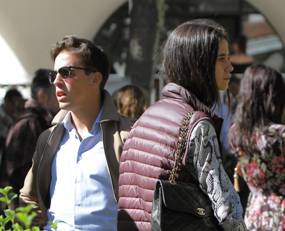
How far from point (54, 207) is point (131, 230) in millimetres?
707

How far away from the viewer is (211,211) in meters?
3.04

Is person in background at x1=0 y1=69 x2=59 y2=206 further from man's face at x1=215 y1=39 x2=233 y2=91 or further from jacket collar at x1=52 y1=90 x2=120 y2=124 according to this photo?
man's face at x1=215 y1=39 x2=233 y2=91

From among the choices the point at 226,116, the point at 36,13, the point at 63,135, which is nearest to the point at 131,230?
the point at 63,135

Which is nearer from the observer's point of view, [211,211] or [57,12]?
[211,211]

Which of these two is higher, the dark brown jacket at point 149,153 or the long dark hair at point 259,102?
the dark brown jacket at point 149,153

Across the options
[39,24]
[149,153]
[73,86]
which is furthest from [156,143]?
[39,24]

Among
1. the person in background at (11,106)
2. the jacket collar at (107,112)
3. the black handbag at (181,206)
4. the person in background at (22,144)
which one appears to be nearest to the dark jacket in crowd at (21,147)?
the person in background at (22,144)

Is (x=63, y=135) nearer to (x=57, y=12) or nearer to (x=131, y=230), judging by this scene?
(x=131, y=230)

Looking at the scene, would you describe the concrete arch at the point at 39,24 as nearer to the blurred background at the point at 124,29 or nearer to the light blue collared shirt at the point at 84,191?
the blurred background at the point at 124,29

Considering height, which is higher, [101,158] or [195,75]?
[195,75]

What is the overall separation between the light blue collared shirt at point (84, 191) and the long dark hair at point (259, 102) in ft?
5.36

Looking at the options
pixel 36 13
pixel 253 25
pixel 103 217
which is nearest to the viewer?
pixel 103 217

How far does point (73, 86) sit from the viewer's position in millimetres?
3832

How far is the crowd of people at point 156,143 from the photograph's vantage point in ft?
Result: 10.00
